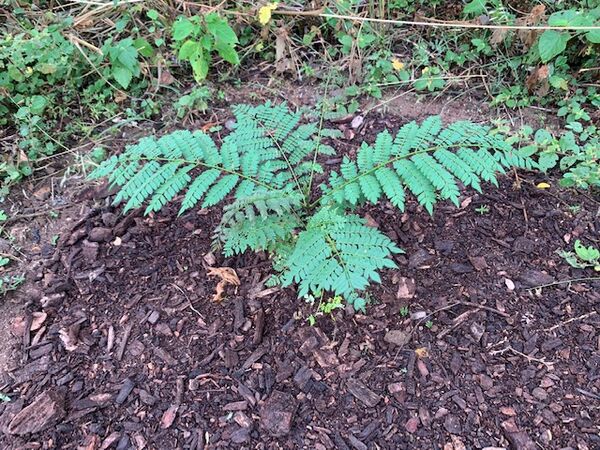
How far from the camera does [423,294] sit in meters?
2.25

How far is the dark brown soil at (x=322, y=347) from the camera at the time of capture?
1.95 metres

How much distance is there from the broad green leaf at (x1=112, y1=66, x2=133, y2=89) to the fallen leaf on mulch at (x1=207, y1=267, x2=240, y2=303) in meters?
1.40

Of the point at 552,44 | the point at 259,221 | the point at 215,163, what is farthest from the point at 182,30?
the point at 552,44

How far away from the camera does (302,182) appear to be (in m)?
2.32

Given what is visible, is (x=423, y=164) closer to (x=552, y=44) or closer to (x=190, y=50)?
(x=552, y=44)

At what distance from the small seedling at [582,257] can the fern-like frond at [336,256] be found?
38.7 inches

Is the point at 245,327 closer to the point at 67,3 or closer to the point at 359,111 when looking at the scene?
the point at 359,111

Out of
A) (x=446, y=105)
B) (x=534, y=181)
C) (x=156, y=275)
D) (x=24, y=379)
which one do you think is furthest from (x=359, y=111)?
(x=24, y=379)

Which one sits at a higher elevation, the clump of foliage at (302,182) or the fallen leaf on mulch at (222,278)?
the clump of foliage at (302,182)

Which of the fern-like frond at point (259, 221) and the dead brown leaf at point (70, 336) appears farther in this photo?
the dead brown leaf at point (70, 336)

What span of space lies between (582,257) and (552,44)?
4.09 ft

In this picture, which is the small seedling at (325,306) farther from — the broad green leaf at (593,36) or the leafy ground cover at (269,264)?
the broad green leaf at (593,36)

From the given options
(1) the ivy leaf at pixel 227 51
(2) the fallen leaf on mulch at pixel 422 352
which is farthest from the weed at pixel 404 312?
(1) the ivy leaf at pixel 227 51

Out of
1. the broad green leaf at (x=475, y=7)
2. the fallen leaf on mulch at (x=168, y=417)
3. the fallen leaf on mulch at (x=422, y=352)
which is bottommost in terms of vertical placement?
the fallen leaf on mulch at (x=168, y=417)
